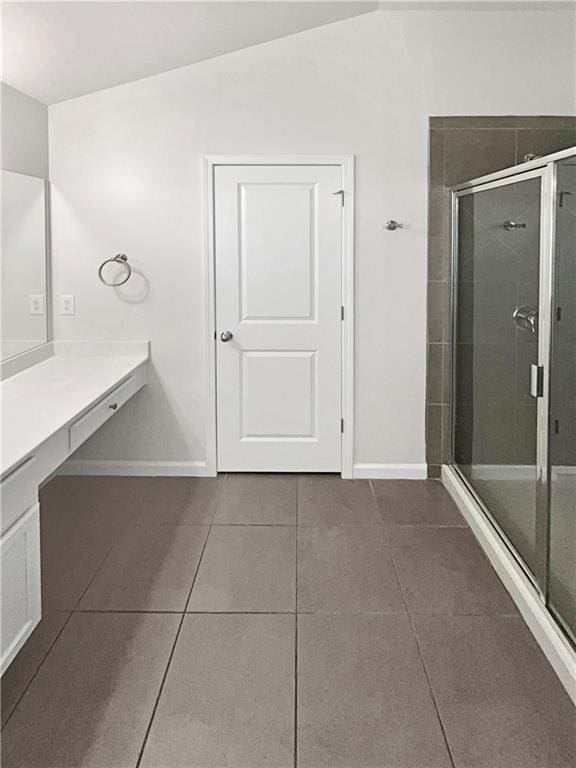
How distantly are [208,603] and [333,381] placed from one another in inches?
77.6

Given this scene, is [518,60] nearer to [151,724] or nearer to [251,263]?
[251,263]

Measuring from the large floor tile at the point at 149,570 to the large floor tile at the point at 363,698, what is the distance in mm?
592

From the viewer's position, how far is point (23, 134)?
14.1ft

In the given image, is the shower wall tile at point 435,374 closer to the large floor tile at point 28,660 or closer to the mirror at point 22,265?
the mirror at point 22,265

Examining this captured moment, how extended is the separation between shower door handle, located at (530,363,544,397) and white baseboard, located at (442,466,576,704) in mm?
702

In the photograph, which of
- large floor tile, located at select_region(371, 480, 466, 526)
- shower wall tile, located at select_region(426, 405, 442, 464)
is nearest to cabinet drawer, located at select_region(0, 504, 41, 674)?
large floor tile, located at select_region(371, 480, 466, 526)

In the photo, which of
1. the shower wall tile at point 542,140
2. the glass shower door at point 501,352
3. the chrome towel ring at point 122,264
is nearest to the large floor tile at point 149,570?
the glass shower door at point 501,352

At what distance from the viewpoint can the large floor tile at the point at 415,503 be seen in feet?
13.6

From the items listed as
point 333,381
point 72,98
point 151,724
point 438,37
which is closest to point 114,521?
point 333,381

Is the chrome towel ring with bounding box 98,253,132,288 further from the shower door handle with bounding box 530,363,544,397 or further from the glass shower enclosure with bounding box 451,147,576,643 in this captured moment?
the shower door handle with bounding box 530,363,544,397

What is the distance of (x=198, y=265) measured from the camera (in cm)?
479

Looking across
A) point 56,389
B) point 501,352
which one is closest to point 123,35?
point 56,389

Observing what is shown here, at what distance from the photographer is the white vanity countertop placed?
2844mm

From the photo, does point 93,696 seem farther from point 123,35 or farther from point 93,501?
point 123,35
